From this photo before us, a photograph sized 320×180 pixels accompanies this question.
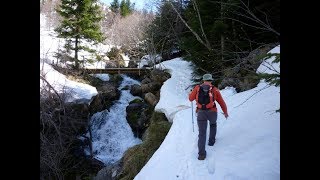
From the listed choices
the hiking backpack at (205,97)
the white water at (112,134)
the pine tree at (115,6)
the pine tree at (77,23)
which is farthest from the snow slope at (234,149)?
the pine tree at (115,6)

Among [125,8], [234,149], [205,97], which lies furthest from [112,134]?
[125,8]

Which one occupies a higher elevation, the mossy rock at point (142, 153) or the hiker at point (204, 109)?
the hiker at point (204, 109)

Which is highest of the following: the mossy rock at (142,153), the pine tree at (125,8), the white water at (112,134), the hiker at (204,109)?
the pine tree at (125,8)

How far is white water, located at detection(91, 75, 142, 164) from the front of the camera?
2027 cm

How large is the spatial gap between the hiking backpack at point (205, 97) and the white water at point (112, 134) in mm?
12506

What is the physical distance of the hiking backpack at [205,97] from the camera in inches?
313

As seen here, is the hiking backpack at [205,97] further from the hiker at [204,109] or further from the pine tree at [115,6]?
the pine tree at [115,6]

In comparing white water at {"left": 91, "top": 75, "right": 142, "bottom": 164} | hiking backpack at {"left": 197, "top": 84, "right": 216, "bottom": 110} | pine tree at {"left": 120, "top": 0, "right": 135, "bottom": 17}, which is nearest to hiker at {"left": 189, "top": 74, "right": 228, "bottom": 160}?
hiking backpack at {"left": 197, "top": 84, "right": 216, "bottom": 110}

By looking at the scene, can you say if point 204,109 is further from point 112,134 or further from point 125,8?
point 125,8

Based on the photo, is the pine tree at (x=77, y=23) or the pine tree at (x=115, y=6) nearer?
the pine tree at (x=77, y=23)

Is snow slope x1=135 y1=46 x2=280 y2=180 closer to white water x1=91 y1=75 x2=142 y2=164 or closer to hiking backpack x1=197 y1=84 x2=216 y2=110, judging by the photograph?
hiking backpack x1=197 y1=84 x2=216 y2=110

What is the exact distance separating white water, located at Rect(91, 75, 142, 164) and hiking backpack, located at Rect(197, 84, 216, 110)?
1251cm
